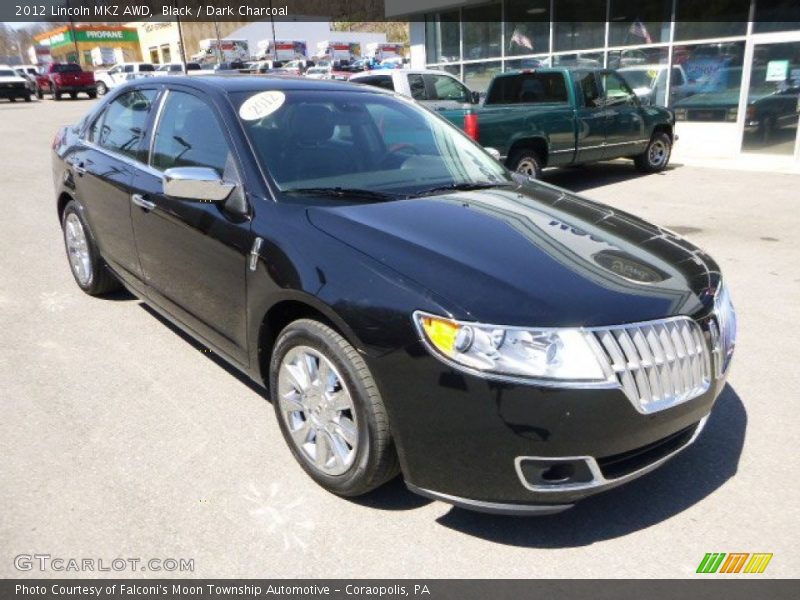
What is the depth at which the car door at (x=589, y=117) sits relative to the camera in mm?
9859

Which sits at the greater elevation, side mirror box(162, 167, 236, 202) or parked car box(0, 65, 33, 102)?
parked car box(0, 65, 33, 102)

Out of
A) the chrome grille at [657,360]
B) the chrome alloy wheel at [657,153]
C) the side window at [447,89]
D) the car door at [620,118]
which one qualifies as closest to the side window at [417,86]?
the side window at [447,89]

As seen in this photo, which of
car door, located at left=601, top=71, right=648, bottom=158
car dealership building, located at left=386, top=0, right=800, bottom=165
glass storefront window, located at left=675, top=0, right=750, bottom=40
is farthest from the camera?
glass storefront window, located at left=675, top=0, right=750, bottom=40

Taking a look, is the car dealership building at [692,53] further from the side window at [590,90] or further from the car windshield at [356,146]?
the car windshield at [356,146]

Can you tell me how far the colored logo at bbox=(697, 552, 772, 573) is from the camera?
2.36m

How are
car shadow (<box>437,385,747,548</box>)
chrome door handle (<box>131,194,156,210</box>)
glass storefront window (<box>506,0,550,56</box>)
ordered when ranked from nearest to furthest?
car shadow (<box>437,385,747,548</box>)
chrome door handle (<box>131,194,156,210</box>)
glass storefront window (<box>506,0,550,56</box>)

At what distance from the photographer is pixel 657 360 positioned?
7.48 feet

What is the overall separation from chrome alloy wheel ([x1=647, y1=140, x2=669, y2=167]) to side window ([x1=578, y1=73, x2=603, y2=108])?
192 cm

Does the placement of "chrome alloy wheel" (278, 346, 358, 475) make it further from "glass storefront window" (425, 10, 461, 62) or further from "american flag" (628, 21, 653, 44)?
"glass storefront window" (425, 10, 461, 62)

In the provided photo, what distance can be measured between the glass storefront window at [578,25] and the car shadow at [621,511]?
46.4 feet

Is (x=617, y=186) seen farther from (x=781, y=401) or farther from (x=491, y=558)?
(x=491, y=558)

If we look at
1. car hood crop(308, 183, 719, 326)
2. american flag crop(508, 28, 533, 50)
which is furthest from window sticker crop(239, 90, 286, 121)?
american flag crop(508, 28, 533, 50)

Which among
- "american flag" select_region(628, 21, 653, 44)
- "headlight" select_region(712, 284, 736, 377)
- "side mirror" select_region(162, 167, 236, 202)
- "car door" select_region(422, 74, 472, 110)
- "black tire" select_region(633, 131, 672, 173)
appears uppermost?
"american flag" select_region(628, 21, 653, 44)

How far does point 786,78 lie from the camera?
38.8 ft
